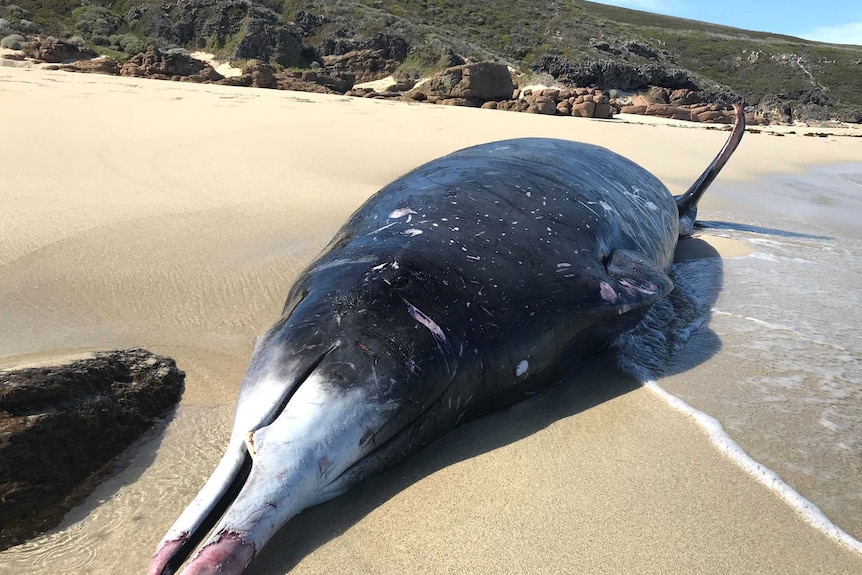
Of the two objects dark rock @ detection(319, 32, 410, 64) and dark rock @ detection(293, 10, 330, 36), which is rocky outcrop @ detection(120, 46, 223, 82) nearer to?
dark rock @ detection(319, 32, 410, 64)

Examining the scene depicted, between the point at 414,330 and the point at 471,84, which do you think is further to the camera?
the point at 471,84

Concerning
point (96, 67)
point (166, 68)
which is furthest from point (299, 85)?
point (96, 67)

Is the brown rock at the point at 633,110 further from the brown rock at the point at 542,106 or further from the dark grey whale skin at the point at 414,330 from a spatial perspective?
the dark grey whale skin at the point at 414,330

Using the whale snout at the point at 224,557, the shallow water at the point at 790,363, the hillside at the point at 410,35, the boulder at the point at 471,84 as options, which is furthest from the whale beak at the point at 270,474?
the hillside at the point at 410,35

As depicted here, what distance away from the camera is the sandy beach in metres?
1.60

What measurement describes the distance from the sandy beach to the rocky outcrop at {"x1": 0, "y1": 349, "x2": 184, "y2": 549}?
0.21ft

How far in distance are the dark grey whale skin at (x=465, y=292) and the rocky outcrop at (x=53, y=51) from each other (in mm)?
18203

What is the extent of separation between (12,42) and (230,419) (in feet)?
68.0

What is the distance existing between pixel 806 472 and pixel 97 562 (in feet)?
6.79

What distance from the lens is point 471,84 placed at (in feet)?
58.3

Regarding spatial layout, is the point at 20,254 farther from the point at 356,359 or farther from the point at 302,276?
the point at 356,359

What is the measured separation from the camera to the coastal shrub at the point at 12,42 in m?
17.7

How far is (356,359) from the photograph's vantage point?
175cm

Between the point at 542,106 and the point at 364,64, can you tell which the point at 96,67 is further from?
the point at 542,106
